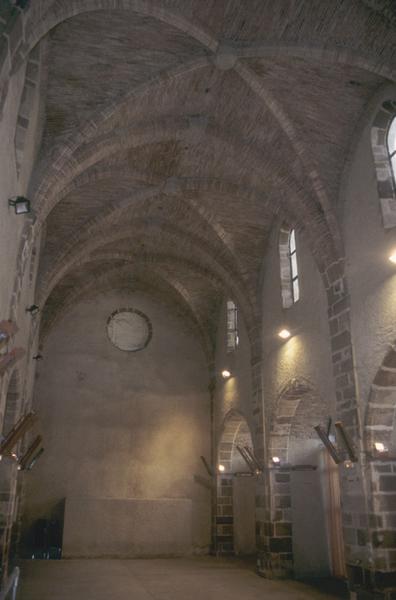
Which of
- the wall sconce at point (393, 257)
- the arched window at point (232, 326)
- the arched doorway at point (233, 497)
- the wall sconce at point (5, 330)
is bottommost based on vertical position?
the arched doorway at point (233, 497)

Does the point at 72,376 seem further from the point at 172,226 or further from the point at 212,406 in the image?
the point at 172,226

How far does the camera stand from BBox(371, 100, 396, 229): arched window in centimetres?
855

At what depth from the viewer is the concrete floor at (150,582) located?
932 cm

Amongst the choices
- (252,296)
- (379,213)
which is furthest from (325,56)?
(252,296)

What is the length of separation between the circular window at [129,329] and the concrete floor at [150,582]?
6445mm

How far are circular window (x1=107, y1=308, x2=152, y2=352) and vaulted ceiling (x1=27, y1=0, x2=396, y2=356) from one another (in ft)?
12.4

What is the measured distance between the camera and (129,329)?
17.7 metres

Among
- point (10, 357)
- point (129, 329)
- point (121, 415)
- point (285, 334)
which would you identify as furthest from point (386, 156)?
point (121, 415)

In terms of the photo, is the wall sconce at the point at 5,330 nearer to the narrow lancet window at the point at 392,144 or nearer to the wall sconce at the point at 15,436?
the wall sconce at the point at 15,436

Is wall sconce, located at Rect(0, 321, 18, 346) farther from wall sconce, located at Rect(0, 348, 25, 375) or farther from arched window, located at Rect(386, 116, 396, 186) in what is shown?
arched window, located at Rect(386, 116, 396, 186)

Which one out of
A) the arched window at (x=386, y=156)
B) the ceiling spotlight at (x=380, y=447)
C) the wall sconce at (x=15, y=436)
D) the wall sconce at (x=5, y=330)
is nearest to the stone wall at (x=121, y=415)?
the wall sconce at (x=15, y=436)

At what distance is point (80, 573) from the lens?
38.2ft

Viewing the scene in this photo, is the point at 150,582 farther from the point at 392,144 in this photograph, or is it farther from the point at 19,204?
the point at 392,144

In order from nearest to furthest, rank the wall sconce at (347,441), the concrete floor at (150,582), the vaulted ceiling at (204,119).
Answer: the vaulted ceiling at (204,119), the wall sconce at (347,441), the concrete floor at (150,582)
